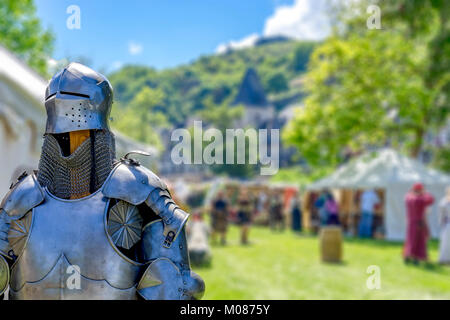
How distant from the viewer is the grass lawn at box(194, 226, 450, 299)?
793cm

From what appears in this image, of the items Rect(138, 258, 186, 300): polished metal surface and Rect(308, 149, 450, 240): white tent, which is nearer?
Rect(138, 258, 186, 300): polished metal surface

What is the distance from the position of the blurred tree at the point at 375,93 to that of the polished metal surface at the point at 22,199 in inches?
800

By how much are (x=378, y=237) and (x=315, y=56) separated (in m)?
9.32

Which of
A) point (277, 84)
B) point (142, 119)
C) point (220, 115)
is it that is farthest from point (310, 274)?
point (277, 84)

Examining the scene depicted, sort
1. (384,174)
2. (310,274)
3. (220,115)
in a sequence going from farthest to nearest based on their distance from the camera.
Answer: (220,115), (384,174), (310,274)

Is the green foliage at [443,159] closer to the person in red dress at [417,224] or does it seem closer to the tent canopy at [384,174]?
the tent canopy at [384,174]

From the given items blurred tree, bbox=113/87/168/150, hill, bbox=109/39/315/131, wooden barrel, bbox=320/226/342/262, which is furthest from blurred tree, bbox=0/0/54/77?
hill, bbox=109/39/315/131

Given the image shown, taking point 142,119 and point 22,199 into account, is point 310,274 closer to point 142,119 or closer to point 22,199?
point 22,199

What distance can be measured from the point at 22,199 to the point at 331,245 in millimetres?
10691

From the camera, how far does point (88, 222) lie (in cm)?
252

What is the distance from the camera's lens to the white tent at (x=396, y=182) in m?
18.6

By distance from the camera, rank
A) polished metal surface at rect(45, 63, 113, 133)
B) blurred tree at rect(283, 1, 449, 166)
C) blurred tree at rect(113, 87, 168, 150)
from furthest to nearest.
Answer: blurred tree at rect(113, 87, 168, 150)
blurred tree at rect(283, 1, 449, 166)
polished metal surface at rect(45, 63, 113, 133)

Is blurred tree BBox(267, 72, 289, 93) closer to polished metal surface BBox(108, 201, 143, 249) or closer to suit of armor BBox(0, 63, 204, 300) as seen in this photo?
suit of armor BBox(0, 63, 204, 300)

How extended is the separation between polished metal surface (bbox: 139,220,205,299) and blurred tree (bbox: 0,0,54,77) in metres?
24.7
